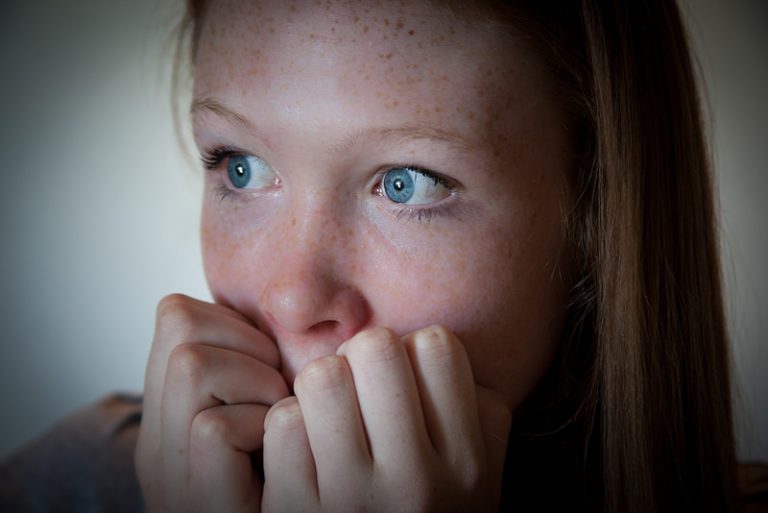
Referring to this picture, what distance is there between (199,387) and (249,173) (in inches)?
14.0

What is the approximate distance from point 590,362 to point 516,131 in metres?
0.46

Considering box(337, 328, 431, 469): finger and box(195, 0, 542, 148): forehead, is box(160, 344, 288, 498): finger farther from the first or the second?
box(195, 0, 542, 148): forehead

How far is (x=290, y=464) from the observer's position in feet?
2.47

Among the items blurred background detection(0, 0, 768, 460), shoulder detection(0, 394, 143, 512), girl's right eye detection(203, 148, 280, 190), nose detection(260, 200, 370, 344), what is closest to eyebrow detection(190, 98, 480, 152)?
nose detection(260, 200, 370, 344)

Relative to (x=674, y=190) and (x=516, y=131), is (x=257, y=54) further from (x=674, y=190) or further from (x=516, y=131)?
(x=674, y=190)

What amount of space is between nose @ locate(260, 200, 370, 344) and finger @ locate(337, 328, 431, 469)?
68mm

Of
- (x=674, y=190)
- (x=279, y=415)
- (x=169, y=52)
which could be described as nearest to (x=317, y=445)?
(x=279, y=415)

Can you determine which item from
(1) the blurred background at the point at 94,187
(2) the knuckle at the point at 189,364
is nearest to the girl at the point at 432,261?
(2) the knuckle at the point at 189,364

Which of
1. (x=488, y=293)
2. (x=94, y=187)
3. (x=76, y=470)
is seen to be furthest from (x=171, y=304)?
(x=94, y=187)

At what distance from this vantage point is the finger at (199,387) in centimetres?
81

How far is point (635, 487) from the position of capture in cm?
96

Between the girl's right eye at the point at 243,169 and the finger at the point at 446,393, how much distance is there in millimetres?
368

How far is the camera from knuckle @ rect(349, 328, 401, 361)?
0.72 meters

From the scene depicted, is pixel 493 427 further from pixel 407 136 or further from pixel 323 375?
pixel 407 136
